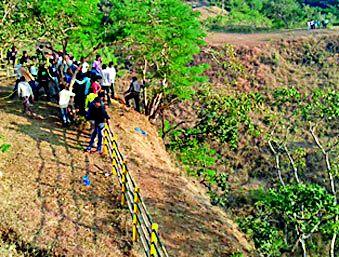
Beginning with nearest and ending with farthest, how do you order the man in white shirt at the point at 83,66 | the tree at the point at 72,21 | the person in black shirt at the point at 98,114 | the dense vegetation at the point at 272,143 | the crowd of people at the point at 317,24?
the person in black shirt at the point at 98,114
the tree at the point at 72,21
the dense vegetation at the point at 272,143
the man in white shirt at the point at 83,66
the crowd of people at the point at 317,24

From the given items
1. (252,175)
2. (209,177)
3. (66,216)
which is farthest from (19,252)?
(252,175)

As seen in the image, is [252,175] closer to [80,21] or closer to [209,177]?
[209,177]

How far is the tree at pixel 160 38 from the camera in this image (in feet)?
54.8

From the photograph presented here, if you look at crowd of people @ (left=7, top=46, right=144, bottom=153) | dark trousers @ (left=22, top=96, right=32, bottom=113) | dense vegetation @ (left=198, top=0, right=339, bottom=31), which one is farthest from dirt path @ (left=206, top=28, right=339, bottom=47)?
dark trousers @ (left=22, top=96, right=32, bottom=113)

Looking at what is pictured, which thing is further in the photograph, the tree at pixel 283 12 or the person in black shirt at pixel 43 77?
the tree at pixel 283 12

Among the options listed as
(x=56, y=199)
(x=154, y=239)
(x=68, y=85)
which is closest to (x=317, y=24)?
(x=68, y=85)

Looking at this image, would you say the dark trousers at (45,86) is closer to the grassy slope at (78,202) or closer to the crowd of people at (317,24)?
the grassy slope at (78,202)

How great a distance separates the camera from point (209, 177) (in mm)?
22266

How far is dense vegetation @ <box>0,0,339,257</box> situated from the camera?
559 inches

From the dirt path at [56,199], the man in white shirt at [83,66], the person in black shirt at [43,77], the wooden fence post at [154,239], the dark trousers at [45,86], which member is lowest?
the dirt path at [56,199]

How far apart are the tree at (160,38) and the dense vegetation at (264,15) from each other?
30.1m

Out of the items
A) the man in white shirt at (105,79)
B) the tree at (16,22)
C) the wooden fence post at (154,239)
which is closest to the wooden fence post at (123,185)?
the wooden fence post at (154,239)

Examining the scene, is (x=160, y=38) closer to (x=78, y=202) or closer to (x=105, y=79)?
(x=105, y=79)

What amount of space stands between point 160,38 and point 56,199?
8.37m
